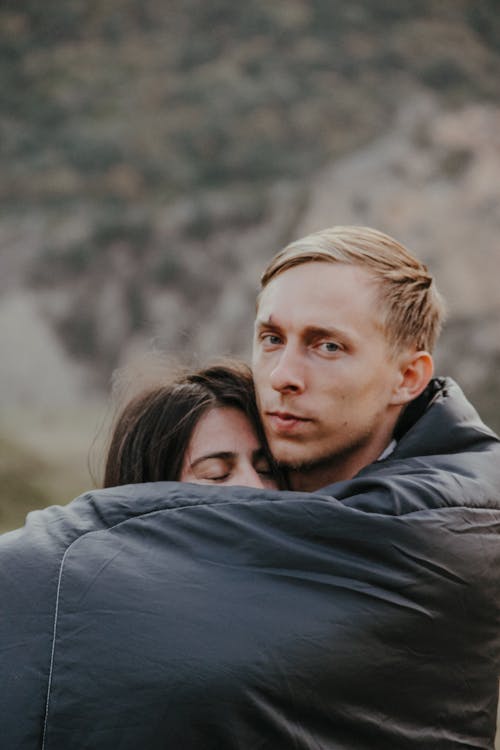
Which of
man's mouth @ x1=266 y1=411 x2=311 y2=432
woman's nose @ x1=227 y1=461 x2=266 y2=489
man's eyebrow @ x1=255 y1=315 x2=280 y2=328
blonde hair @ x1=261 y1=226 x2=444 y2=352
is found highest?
blonde hair @ x1=261 y1=226 x2=444 y2=352

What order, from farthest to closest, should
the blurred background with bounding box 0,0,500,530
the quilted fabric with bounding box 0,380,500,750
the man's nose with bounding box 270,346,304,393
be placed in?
the blurred background with bounding box 0,0,500,530
the man's nose with bounding box 270,346,304,393
the quilted fabric with bounding box 0,380,500,750

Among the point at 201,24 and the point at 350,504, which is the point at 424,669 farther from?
the point at 201,24

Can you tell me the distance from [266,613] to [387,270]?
32.6 inches

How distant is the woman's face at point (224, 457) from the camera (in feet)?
6.72

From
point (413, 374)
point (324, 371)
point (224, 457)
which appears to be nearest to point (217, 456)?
point (224, 457)

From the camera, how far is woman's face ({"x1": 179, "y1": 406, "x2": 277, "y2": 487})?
2.05 m

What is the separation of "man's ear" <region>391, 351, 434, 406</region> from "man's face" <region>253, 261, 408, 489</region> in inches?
0.7

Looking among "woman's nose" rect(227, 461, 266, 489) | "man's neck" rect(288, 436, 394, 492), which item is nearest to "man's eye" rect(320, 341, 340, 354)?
"man's neck" rect(288, 436, 394, 492)

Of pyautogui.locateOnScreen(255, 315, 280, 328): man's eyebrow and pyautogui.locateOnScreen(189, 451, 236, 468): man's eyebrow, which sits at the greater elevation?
pyautogui.locateOnScreen(255, 315, 280, 328): man's eyebrow

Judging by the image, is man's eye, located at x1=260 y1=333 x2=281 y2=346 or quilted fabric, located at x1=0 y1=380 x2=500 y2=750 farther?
man's eye, located at x1=260 y1=333 x2=281 y2=346

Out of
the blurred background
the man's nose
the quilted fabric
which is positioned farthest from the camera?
the blurred background

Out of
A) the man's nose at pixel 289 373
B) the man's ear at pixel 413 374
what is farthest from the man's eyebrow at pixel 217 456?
the man's ear at pixel 413 374

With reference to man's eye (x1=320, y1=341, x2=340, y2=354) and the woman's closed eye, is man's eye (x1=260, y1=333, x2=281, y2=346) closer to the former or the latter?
man's eye (x1=320, y1=341, x2=340, y2=354)

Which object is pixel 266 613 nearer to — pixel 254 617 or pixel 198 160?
pixel 254 617
